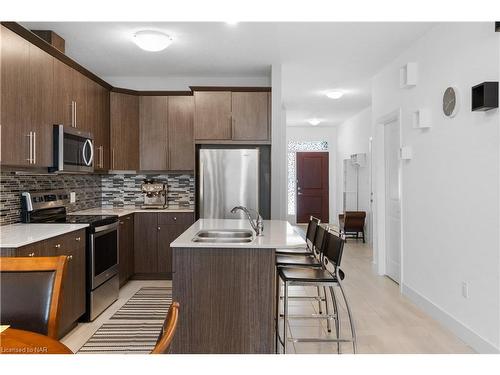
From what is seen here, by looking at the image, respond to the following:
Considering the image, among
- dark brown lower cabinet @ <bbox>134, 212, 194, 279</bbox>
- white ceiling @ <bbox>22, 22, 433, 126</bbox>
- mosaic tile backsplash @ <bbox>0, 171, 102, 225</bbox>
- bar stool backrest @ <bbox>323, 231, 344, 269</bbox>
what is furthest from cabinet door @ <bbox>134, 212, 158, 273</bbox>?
bar stool backrest @ <bbox>323, 231, 344, 269</bbox>

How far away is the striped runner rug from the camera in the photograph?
3039mm

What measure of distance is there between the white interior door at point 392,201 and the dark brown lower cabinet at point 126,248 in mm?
3152

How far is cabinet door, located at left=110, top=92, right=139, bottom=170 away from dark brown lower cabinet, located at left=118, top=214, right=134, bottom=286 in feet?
2.45

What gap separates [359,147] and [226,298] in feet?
22.5

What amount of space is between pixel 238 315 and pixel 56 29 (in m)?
3.14

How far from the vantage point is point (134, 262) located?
5.16 m

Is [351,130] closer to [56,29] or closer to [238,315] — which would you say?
[56,29]

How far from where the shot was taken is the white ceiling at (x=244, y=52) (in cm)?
385

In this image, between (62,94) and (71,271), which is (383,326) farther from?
(62,94)

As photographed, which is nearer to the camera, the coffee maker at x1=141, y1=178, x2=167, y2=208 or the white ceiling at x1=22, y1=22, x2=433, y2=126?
the white ceiling at x1=22, y1=22, x2=433, y2=126

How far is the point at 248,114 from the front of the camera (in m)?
5.19

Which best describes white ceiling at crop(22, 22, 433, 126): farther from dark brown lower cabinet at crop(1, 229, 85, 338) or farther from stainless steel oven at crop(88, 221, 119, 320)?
stainless steel oven at crop(88, 221, 119, 320)
